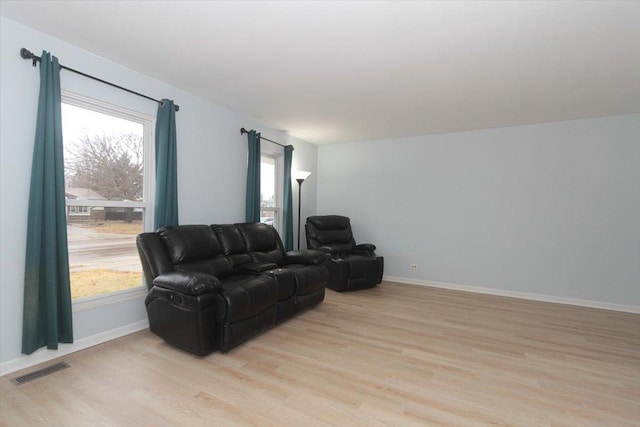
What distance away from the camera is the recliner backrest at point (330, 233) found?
5.01 meters

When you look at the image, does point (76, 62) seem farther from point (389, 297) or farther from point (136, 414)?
point (389, 297)

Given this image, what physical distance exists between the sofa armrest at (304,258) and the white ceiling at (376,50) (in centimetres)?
188

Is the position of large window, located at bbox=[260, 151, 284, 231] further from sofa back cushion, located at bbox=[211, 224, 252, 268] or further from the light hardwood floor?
the light hardwood floor

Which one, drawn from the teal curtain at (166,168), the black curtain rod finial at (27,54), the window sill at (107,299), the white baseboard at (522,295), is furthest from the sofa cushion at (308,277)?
the black curtain rod finial at (27,54)

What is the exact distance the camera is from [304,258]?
3.78 meters

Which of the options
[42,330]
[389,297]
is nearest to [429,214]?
[389,297]

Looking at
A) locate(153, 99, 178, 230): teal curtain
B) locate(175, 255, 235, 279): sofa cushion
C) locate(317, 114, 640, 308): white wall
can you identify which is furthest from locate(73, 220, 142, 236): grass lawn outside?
locate(317, 114, 640, 308): white wall

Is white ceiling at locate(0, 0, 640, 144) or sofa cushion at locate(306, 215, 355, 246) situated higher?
white ceiling at locate(0, 0, 640, 144)

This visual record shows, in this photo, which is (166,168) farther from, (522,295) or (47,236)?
(522,295)

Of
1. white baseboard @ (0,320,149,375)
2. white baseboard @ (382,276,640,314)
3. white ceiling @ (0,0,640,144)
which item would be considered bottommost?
white baseboard @ (382,276,640,314)

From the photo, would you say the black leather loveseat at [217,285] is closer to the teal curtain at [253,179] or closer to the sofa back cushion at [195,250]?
the sofa back cushion at [195,250]

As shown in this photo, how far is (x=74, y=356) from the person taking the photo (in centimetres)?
241

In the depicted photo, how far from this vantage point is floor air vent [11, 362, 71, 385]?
2.05 meters

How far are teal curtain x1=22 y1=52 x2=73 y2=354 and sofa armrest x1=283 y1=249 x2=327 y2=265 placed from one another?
7.12 ft
